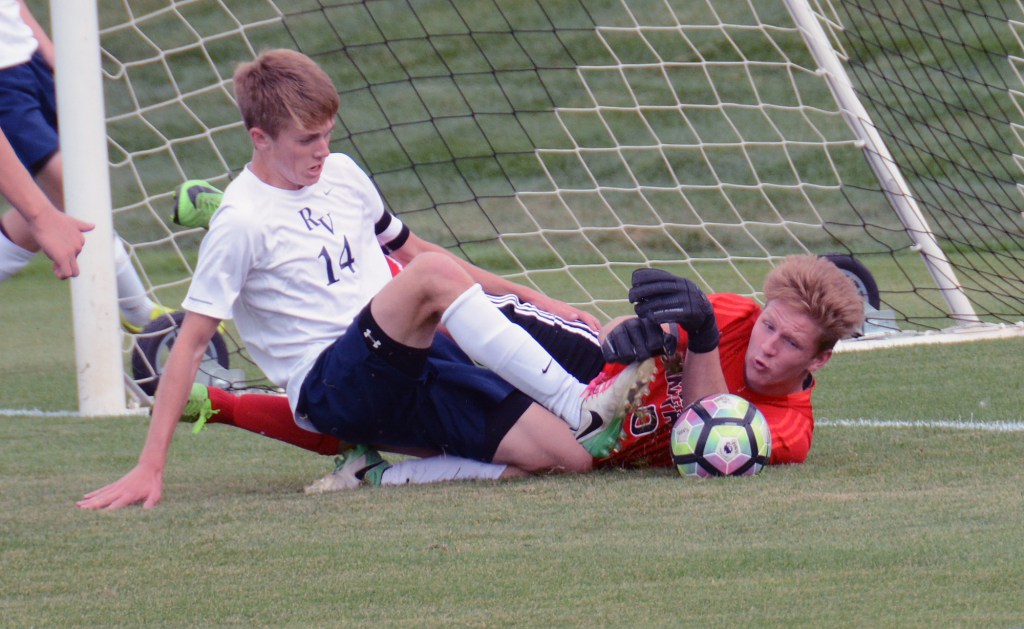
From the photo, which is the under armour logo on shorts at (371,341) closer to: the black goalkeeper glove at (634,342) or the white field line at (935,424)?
the black goalkeeper glove at (634,342)

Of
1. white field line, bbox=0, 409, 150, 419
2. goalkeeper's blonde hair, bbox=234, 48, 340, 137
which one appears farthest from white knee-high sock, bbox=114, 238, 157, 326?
goalkeeper's blonde hair, bbox=234, 48, 340, 137

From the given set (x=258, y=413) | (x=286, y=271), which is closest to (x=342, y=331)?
(x=286, y=271)

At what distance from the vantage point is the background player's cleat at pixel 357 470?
3650 millimetres

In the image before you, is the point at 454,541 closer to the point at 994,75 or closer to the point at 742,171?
the point at 742,171

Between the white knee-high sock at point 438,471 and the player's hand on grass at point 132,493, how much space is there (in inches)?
25.1

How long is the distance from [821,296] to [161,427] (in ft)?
5.29

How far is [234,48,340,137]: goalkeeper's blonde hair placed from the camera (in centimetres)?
342

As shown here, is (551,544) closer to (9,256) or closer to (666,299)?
(666,299)

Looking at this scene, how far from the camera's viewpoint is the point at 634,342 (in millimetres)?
3129

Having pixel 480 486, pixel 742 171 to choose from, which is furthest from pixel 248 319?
pixel 742 171

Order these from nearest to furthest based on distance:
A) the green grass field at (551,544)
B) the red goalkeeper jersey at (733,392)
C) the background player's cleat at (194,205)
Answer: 1. the green grass field at (551,544)
2. the red goalkeeper jersey at (733,392)
3. the background player's cleat at (194,205)

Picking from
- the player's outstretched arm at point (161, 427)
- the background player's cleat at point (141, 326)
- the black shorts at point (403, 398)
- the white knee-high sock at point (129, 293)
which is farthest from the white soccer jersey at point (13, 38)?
the black shorts at point (403, 398)

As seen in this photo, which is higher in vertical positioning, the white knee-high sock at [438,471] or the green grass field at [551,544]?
the green grass field at [551,544]

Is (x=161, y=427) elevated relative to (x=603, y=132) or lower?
elevated
